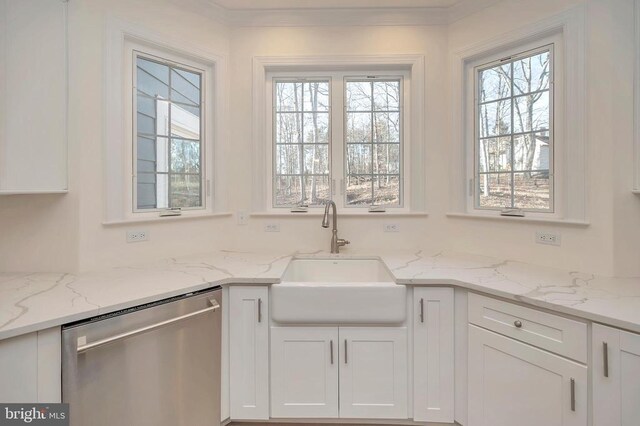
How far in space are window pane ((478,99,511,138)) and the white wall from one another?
0.78ft

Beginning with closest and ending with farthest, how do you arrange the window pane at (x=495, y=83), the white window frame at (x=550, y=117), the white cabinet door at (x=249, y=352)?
1. the white cabinet door at (x=249, y=352)
2. the white window frame at (x=550, y=117)
3. the window pane at (x=495, y=83)

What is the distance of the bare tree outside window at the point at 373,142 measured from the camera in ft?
8.11

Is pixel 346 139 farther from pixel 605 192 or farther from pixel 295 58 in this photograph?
pixel 605 192

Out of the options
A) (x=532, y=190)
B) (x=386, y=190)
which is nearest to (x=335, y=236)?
(x=386, y=190)

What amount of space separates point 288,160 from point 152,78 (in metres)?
1.05

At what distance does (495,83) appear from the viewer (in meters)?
2.20

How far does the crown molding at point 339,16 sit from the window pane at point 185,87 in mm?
476

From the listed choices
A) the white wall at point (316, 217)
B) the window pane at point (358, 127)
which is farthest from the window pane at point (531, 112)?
the window pane at point (358, 127)

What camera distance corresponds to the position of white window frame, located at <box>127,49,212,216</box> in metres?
2.00

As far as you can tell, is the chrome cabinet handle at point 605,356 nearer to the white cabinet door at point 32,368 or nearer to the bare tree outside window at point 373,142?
the bare tree outside window at point 373,142

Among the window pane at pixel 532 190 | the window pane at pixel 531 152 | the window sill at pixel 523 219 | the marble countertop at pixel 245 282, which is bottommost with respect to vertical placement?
the marble countertop at pixel 245 282

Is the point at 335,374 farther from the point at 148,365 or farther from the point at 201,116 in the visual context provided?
the point at 201,116

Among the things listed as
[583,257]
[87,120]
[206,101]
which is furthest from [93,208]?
[583,257]

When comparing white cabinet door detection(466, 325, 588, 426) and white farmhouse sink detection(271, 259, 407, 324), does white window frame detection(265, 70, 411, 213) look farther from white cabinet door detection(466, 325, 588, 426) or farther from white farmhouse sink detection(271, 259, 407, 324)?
white cabinet door detection(466, 325, 588, 426)
